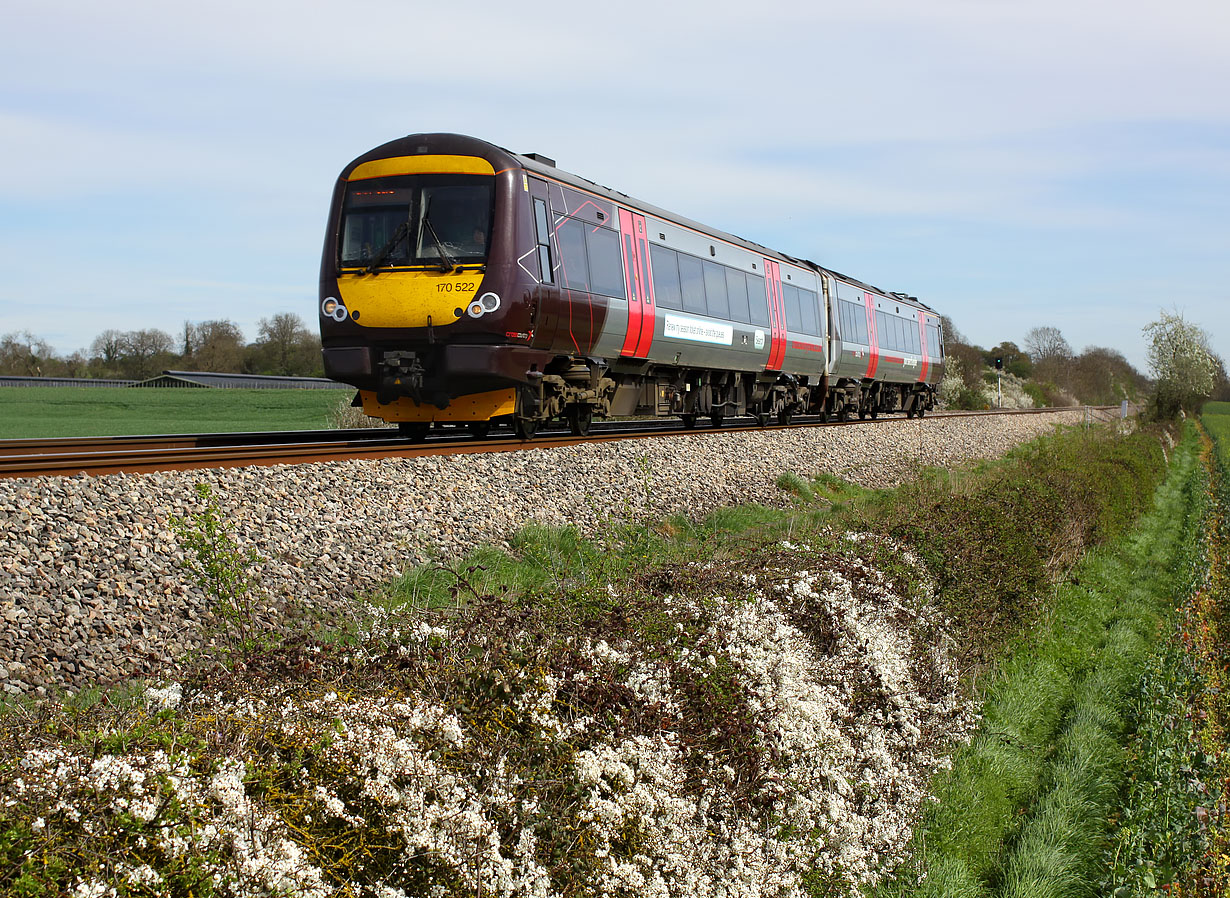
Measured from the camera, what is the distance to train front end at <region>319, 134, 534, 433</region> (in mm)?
12000

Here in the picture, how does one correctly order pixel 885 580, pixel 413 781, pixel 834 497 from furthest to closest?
1. pixel 834 497
2. pixel 885 580
3. pixel 413 781

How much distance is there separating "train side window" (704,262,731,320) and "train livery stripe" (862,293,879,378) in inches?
387

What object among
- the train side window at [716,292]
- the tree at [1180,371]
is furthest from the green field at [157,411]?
the tree at [1180,371]

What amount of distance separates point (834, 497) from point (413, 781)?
493 inches

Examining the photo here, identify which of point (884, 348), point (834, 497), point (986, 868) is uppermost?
point (884, 348)

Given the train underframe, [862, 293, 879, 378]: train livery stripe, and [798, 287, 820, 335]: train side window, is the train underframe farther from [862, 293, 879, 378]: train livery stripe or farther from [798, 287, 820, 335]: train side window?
[862, 293, 879, 378]: train livery stripe

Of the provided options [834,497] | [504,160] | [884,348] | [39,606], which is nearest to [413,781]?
[39,606]

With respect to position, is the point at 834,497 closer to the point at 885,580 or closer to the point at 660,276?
the point at 660,276

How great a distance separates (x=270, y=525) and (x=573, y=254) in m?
7.08

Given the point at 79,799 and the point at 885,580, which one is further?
the point at 885,580

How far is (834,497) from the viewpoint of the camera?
1470cm

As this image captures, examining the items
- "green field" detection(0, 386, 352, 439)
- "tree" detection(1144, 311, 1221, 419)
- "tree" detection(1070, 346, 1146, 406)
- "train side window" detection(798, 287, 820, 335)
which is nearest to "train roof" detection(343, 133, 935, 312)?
"train side window" detection(798, 287, 820, 335)

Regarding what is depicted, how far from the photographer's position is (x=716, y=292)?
17.5 metres

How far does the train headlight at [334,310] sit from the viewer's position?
12625mm
